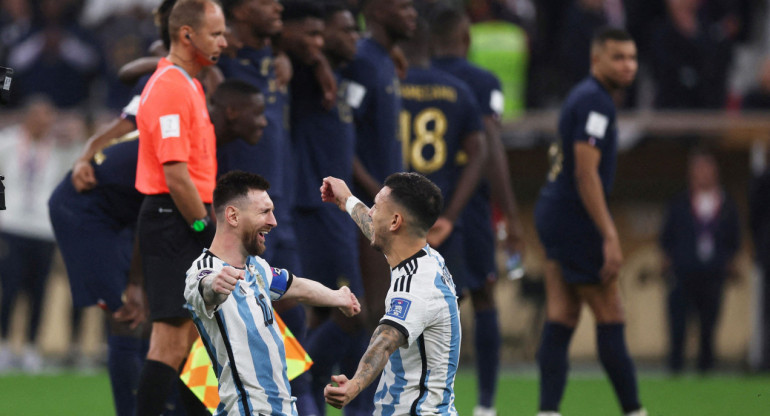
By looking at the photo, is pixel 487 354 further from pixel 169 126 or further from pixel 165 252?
pixel 169 126

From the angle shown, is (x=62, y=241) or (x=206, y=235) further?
(x=62, y=241)

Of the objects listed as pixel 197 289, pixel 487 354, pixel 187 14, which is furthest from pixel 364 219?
pixel 487 354

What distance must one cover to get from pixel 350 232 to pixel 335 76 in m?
0.92

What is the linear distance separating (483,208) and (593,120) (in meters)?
1.72

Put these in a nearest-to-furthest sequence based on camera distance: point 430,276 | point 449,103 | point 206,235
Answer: point 430,276 < point 206,235 < point 449,103

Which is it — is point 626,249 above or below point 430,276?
below

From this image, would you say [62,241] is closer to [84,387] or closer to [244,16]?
[244,16]

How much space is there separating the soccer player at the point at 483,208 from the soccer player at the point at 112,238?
103 inches

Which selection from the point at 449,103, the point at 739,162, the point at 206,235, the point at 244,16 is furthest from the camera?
the point at 739,162

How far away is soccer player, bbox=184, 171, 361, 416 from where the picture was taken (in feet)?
15.5

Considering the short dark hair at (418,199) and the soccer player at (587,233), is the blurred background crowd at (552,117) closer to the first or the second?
the soccer player at (587,233)

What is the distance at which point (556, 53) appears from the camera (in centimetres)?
1452

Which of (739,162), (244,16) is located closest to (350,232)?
(244,16)

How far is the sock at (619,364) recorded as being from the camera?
7.09 metres
